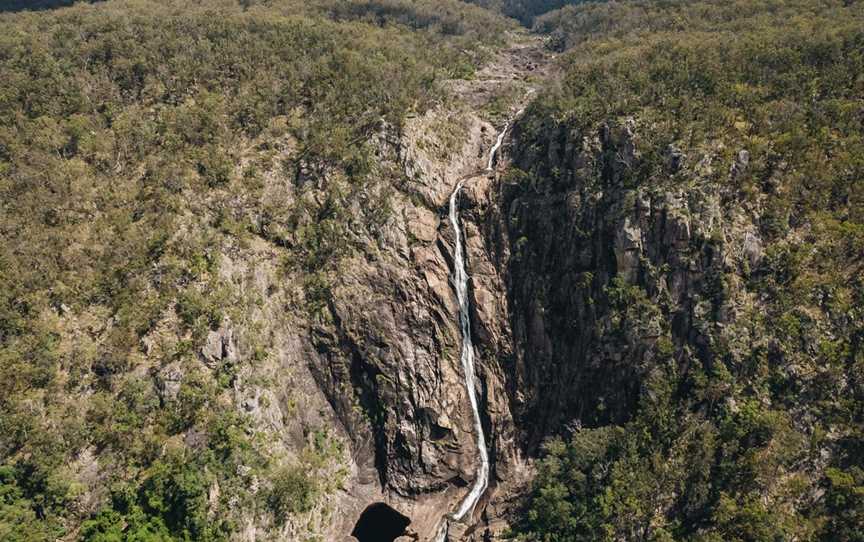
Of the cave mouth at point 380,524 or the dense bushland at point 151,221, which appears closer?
the dense bushland at point 151,221

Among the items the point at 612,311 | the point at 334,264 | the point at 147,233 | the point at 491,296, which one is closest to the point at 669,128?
the point at 612,311

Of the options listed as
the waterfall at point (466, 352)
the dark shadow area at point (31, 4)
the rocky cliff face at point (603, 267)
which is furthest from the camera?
the dark shadow area at point (31, 4)

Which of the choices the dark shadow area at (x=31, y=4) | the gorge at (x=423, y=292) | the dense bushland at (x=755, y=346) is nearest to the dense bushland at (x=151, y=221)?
the gorge at (x=423, y=292)

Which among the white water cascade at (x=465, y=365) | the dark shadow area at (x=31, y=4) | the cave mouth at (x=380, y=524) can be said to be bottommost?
the cave mouth at (x=380, y=524)

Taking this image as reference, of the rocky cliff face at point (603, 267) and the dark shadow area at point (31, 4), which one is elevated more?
the dark shadow area at point (31, 4)

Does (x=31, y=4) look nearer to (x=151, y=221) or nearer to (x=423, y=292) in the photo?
(x=151, y=221)

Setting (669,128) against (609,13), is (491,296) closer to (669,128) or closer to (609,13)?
(669,128)

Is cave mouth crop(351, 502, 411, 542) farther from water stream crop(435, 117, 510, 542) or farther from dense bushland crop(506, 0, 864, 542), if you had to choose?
dense bushland crop(506, 0, 864, 542)

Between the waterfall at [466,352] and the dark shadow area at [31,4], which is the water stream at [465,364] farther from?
the dark shadow area at [31,4]
